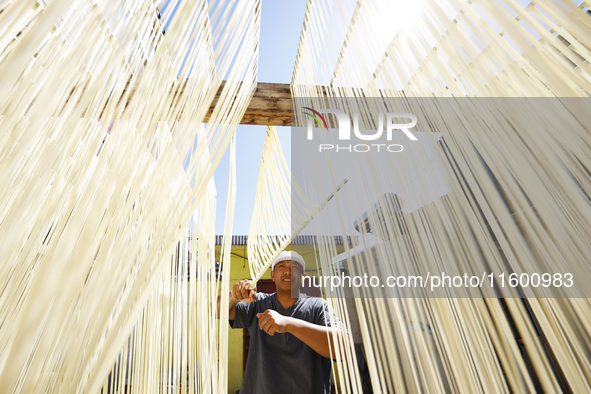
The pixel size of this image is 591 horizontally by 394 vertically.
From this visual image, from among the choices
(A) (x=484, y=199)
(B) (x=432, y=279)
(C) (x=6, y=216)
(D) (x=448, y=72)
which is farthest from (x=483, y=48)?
(C) (x=6, y=216)

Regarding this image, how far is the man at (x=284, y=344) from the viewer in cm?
139

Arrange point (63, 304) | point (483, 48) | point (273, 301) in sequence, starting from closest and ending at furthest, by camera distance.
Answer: point (63, 304), point (483, 48), point (273, 301)

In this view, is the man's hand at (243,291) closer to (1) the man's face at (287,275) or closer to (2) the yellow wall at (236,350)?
(1) the man's face at (287,275)

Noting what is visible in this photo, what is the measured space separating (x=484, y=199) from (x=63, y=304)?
439 mm

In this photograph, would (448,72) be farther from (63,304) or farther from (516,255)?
(63,304)

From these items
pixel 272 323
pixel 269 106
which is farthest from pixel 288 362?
pixel 269 106

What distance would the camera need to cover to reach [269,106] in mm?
1550

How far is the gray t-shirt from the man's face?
0.11 meters

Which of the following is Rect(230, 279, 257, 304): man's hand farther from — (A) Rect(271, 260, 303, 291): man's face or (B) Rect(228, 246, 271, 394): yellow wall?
(B) Rect(228, 246, 271, 394): yellow wall

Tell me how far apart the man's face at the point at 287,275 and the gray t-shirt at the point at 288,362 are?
4.1 inches

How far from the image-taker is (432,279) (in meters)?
0.37

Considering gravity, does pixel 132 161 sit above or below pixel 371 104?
below

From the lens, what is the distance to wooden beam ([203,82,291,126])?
1542 mm

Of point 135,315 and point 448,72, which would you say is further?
point 448,72
